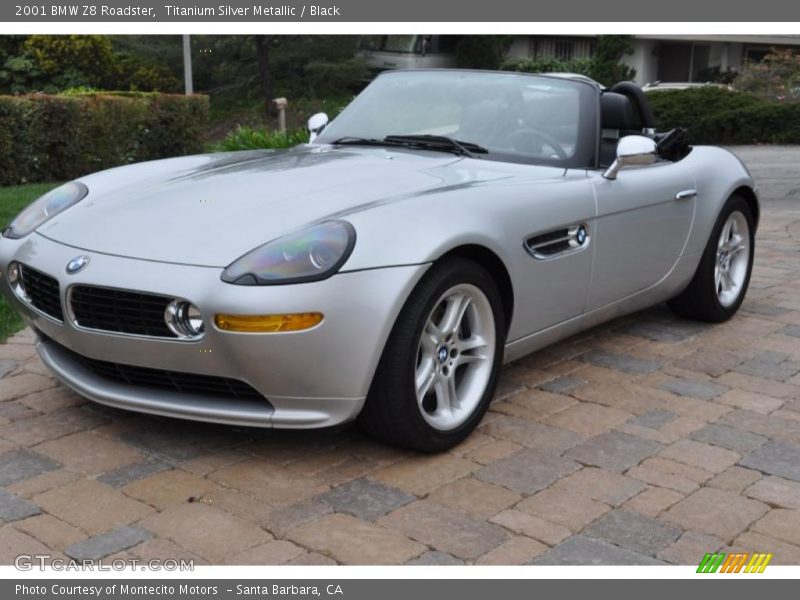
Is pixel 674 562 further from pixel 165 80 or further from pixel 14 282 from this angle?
pixel 165 80

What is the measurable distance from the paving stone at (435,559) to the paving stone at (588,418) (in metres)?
1.15

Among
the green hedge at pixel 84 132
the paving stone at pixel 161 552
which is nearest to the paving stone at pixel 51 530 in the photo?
the paving stone at pixel 161 552

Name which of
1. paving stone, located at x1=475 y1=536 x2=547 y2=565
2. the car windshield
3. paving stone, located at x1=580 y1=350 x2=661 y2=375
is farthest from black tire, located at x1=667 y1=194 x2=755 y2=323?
paving stone, located at x1=475 y1=536 x2=547 y2=565

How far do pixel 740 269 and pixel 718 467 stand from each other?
2374 millimetres

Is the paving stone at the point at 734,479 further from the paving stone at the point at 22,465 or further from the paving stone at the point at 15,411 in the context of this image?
the paving stone at the point at 15,411

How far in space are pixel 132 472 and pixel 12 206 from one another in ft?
19.3

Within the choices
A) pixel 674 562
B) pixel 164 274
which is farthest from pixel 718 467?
pixel 164 274

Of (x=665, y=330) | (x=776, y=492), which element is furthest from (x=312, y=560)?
(x=665, y=330)

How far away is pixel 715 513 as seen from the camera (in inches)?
127

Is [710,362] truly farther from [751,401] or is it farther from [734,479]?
[734,479]

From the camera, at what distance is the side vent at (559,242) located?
3.97 m

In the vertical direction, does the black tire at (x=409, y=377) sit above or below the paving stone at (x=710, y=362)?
above

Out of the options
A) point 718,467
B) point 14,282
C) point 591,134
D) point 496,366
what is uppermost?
point 591,134

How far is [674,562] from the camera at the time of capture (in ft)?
9.49
